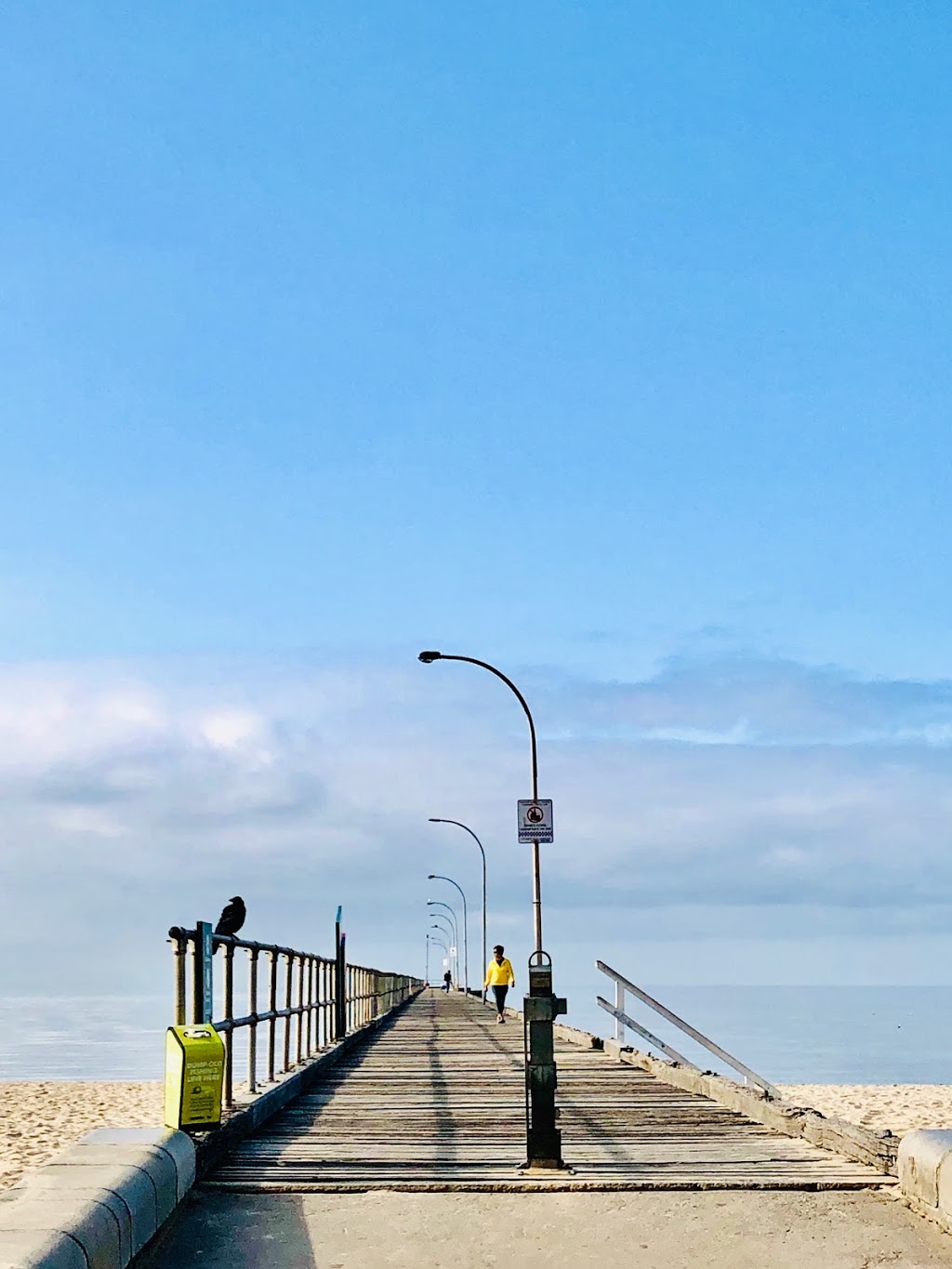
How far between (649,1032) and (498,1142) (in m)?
8.51

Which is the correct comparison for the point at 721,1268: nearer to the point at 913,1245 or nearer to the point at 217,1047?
the point at 913,1245

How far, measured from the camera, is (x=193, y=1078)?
8.67m

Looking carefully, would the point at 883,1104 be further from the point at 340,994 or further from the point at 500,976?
the point at 340,994

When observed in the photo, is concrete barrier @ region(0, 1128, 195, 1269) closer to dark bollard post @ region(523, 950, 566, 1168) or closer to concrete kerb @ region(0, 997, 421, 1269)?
concrete kerb @ region(0, 997, 421, 1269)

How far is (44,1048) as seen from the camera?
388ft

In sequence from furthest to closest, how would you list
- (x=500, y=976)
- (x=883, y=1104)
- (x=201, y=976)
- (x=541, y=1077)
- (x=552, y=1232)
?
(x=883, y=1104) < (x=500, y=976) < (x=201, y=976) < (x=541, y=1077) < (x=552, y=1232)

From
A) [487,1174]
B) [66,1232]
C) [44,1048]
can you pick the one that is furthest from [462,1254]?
[44,1048]

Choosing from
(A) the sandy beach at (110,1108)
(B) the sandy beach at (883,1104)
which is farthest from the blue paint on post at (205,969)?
(B) the sandy beach at (883,1104)

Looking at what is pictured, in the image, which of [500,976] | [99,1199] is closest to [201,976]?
[99,1199]

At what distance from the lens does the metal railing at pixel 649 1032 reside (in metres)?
16.5

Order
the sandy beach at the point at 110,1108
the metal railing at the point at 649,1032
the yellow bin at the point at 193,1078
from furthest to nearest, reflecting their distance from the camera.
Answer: the sandy beach at the point at 110,1108 → the metal railing at the point at 649,1032 → the yellow bin at the point at 193,1078

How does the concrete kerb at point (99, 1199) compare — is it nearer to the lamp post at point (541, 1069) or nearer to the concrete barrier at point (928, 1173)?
the lamp post at point (541, 1069)

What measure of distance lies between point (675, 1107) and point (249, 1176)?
220 inches

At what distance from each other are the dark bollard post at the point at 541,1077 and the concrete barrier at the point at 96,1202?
7.78ft
